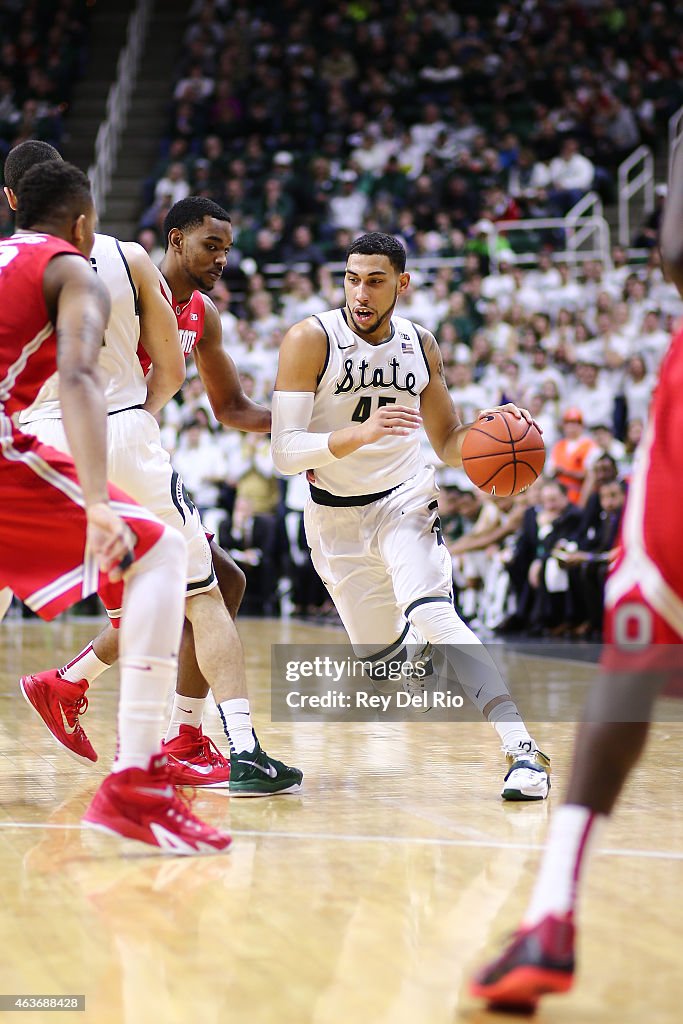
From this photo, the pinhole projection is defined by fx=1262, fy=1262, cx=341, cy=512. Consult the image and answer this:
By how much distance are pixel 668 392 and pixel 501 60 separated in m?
18.3

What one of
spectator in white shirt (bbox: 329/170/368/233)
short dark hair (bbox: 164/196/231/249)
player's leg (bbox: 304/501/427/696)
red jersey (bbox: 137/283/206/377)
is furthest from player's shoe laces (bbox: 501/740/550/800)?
spectator in white shirt (bbox: 329/170/368/233)

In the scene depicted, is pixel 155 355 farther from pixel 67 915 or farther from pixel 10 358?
pixel 67 915

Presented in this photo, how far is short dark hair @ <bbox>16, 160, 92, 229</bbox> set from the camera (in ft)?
11.7

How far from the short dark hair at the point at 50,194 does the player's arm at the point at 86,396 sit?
29cm

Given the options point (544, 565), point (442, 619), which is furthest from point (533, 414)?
point (442, 619)

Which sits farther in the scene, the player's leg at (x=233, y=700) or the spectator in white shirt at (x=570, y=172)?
the spectator in white shirt at (x=570, y=172)

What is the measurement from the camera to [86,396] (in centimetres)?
322

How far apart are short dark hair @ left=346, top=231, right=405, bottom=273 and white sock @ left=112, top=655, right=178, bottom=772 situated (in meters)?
2.23

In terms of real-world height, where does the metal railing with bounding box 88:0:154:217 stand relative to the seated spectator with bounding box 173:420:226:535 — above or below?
above

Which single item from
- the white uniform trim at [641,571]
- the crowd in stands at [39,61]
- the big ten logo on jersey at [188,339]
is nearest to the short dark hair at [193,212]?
the big ten logo on jersey at [188,339]

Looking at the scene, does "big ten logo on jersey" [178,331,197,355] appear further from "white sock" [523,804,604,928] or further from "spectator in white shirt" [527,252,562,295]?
"spectator in white shirt" [527,252,562,295]

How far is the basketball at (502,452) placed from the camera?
15.7ft

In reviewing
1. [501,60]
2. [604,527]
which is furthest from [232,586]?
[501,60]

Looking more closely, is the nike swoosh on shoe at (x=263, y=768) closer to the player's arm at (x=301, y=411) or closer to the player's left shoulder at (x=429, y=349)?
the player's arm at (x=301, y=411)
